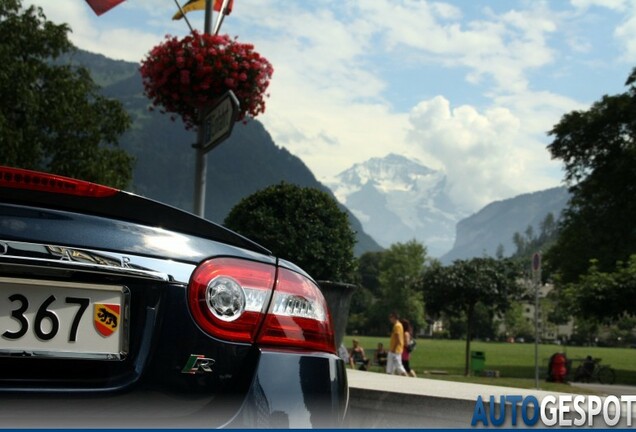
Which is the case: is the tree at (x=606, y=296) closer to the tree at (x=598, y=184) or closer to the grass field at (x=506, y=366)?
the grass field at (x=506, y=366)

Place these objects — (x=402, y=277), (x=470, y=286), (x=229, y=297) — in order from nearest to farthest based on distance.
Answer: (x=229, y=297) < (x=470, y=286) < (x=402, y=277)

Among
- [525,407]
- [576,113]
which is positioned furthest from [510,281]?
[525,407]

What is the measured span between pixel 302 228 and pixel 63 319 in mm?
9769

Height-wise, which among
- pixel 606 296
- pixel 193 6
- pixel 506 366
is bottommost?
pixel 506 366

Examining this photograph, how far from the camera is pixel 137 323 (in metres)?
2.29

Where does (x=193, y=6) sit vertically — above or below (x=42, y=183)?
above

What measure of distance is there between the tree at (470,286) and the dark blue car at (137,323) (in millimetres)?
33755

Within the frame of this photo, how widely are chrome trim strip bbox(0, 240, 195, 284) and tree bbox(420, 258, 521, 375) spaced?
33901mm

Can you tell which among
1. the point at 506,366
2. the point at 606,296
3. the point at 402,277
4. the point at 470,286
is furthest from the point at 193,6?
the point at 402,277

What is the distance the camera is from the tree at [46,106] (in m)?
29.9

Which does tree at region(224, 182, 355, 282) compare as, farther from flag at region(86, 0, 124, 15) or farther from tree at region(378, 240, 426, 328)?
tree at region(378, 240, 426, 328)

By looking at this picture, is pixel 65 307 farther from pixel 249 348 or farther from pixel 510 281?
pixel 510 281

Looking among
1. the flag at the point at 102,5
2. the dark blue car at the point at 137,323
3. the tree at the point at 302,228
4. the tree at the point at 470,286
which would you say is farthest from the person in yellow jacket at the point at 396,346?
the dark blue car at the point at 137,323

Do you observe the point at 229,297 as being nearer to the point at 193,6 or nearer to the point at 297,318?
the point at 297,318
